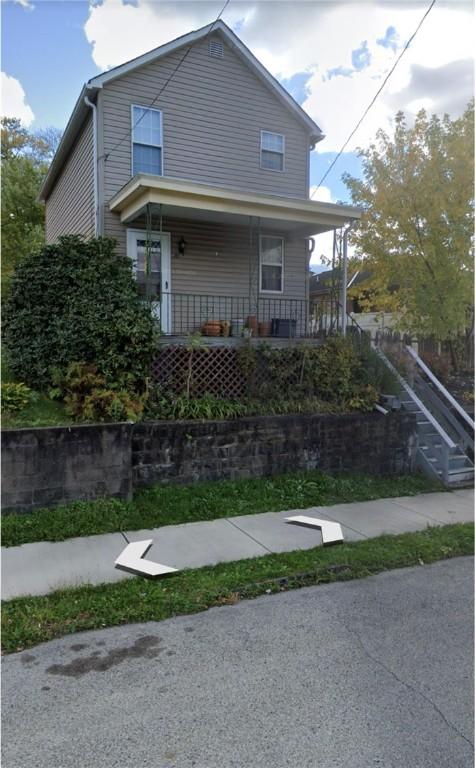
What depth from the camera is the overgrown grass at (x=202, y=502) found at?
4801 millimetres

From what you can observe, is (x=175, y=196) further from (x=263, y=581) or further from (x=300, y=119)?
(x=263, y=581)

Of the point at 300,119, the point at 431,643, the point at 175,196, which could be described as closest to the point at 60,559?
the point at 431,643

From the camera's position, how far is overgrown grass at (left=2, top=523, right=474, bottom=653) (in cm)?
319

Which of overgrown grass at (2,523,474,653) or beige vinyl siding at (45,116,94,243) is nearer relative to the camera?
overgrown grass at (2,523,474,653)

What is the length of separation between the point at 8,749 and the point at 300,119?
12417 mm

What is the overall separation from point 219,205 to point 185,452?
15.5 ft

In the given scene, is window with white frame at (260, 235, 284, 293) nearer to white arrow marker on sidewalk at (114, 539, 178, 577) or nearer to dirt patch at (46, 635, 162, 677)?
white arrow marker on sidewalk at (114, 539, 178, 577)

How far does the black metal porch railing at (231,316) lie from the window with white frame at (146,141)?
8.59 ft

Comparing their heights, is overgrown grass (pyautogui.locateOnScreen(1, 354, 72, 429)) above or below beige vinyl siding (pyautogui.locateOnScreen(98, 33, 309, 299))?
below

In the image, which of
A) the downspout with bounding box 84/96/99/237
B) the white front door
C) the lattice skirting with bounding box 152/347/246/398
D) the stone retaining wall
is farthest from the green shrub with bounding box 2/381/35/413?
the downspout with bounding box 84/96/99/237

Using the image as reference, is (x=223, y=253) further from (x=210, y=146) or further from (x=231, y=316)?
(x=210, y=146)

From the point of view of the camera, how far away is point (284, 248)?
11.3 meters

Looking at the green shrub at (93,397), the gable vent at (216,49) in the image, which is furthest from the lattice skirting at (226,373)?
the gable vent at (216,49)

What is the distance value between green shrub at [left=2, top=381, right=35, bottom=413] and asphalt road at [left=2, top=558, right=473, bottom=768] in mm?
3184
